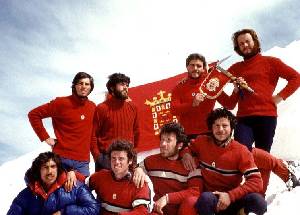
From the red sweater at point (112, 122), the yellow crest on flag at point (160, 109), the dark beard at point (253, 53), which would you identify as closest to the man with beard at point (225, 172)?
the dark beard at point (253, 53)

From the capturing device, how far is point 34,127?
5664mm

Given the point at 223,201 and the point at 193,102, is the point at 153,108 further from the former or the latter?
the point at 223,201

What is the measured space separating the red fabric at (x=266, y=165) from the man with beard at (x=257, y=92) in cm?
23

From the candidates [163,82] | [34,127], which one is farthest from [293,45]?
[34,127]

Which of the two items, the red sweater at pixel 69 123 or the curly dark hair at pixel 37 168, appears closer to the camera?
the curly dark hair at pixel 37 168

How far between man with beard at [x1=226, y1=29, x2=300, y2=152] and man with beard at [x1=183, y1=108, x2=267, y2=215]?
539 millimetres

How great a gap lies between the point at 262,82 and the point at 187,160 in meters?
1.33

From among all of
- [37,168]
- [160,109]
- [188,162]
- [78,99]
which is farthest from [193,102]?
[160,109]

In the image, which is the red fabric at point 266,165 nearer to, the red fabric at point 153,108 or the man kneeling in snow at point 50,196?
the man kneeling in snow at point 50,196

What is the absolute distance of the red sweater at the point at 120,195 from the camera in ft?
13.2

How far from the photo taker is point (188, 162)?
13.9ft

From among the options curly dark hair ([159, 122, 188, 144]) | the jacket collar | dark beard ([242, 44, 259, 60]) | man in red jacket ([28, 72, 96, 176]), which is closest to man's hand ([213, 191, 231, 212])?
curly dark hair ([159, 122, 188, 144])

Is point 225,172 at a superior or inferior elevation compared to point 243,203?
superior

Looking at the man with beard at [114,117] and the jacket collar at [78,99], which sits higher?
the jacket collar at [78,99]
